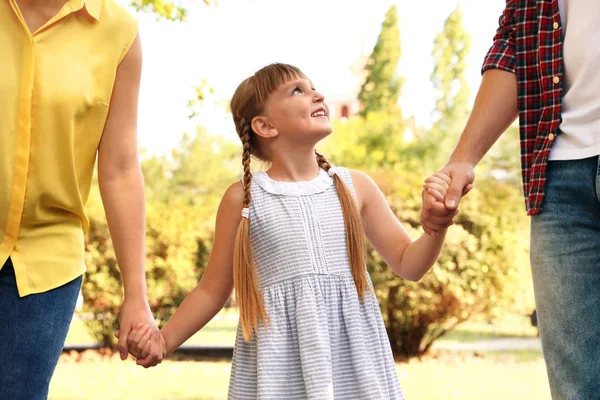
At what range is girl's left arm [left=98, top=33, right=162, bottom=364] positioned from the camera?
7.02 feet

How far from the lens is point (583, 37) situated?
2.03 metres

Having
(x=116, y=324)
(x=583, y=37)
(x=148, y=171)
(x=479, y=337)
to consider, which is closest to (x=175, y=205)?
(x=116, y=324)

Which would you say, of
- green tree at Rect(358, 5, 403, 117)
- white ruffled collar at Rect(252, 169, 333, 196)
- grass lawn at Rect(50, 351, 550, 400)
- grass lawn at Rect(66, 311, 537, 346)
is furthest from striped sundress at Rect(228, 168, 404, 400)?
green tree at Rect(358, 5, 403, 117)

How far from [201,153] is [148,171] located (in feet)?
2.46

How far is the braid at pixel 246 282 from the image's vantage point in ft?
7.67

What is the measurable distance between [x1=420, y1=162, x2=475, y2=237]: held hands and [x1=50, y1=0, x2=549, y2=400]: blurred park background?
1.07 meters

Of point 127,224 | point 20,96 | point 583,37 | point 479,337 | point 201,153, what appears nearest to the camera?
point 20,96

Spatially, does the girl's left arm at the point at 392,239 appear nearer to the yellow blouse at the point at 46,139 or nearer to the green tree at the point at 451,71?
the yellow blouse at the point at 46,139

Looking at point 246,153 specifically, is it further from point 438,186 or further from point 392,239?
point 438,186

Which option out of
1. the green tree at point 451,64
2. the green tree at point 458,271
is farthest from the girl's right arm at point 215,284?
the green tree at point 451,64

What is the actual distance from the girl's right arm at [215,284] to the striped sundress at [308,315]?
0.21ft

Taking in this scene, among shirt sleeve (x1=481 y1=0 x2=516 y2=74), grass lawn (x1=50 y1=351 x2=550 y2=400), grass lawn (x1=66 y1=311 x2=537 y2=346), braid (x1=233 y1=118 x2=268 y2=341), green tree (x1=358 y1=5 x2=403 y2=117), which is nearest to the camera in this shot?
shirt sleeve (x1=481 y1=0 x2=516 y2=74)

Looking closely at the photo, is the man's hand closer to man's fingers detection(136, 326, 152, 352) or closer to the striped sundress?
man's fingers detection(136, 326, 152, 352)

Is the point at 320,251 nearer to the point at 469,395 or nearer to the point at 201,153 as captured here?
the point at 469,395
